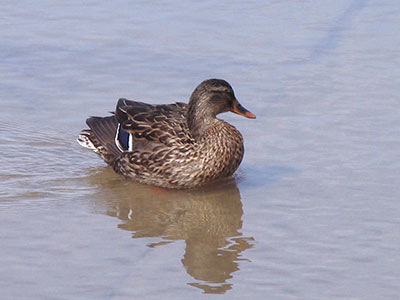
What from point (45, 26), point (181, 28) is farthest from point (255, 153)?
point (45, 26)

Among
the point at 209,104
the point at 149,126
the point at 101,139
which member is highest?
the point at 209,104


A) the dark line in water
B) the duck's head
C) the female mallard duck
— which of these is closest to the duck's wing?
the female mallard duck

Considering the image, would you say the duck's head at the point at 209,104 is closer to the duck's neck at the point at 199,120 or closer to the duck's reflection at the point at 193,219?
the duck's neck at the point at 199,120

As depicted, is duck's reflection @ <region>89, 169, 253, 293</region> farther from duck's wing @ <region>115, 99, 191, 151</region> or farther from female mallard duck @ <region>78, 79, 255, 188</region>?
duck's wing @ <region>115, 99, 191, 151</region>

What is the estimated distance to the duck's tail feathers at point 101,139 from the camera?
8398 millimetres

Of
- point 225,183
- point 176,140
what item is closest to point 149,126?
point 176,140

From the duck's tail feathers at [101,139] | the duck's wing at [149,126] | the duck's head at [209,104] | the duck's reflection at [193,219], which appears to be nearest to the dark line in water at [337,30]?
the duck's head at [209,104]

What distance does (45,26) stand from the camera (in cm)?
1126

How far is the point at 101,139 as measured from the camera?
839 centimetres

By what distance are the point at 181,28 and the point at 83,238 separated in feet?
16.0

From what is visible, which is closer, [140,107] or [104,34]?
[140,107]

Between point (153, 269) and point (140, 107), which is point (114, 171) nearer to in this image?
point (140, 107)

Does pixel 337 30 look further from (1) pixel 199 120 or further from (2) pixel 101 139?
(2) pixel 101 139

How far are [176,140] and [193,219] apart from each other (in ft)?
3.34
